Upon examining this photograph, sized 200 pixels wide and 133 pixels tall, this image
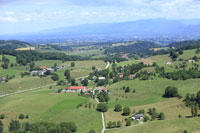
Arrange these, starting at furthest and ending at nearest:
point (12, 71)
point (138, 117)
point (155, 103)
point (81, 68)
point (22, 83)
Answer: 1. point (81, 68)
2. point (12, 71)
3. point (22, 83)
4. point (155, 103)
5. point (138, 117)

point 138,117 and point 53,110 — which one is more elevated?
point 138,117

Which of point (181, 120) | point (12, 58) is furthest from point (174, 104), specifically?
point (12, 58)

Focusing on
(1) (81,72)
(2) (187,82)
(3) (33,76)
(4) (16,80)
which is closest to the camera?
(2) (187,82)

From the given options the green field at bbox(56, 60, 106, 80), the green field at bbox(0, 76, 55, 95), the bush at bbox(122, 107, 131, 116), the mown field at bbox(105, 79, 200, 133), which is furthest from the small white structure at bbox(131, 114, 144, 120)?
the green field at bbox(56, 60, 106, 80)

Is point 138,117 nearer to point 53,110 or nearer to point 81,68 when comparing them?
point 53,110

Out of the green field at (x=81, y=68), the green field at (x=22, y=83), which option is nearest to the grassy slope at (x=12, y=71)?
the green field at (x=22, y=83)

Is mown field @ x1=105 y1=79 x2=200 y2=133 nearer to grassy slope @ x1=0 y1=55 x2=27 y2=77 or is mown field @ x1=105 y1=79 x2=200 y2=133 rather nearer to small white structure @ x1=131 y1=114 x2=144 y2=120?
small white structure @ x1=131 y1=114 x2=144 y2=120

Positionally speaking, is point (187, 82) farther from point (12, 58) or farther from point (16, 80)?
point (12, 58)

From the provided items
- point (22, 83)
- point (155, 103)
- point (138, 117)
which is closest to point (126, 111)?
point (138, 117)
